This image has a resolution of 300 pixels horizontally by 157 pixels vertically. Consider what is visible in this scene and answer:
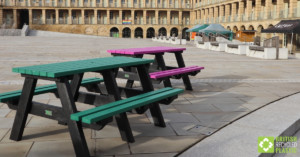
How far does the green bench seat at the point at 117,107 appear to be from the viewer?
10.0 feet

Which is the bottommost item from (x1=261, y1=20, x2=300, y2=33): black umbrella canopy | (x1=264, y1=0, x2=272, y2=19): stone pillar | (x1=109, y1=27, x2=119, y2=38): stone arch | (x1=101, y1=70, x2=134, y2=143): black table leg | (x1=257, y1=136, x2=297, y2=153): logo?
(x1=257, y1=136, x2=297, y2=153): logo

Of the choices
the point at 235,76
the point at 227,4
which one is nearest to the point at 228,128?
the point at 235,76

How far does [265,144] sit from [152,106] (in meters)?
1.39

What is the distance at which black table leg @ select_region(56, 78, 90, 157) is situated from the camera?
3.21 meters

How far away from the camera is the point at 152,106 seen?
428 cm

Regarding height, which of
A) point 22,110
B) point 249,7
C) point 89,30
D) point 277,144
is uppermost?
point 249,7

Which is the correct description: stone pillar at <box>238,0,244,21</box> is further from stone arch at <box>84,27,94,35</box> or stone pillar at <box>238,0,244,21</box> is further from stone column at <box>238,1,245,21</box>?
stone arch at <box>84,27,94,35</box>

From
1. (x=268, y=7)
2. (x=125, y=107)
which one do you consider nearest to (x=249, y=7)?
(x=268, y=7)

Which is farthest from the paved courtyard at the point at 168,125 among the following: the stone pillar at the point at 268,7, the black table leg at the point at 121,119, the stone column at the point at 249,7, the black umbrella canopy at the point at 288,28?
the stone column at the point at 249,7

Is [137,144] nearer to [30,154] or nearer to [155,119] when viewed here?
[155,119]

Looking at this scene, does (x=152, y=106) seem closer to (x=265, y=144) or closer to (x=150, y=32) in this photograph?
(x=265, y=144)

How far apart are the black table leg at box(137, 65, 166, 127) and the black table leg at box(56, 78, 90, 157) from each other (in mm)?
1262

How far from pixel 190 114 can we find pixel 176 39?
27.5 metres

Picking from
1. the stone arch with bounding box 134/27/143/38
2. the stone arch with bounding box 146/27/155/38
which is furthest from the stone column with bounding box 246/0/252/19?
the stone arch with bounding box 134/27/143/38
